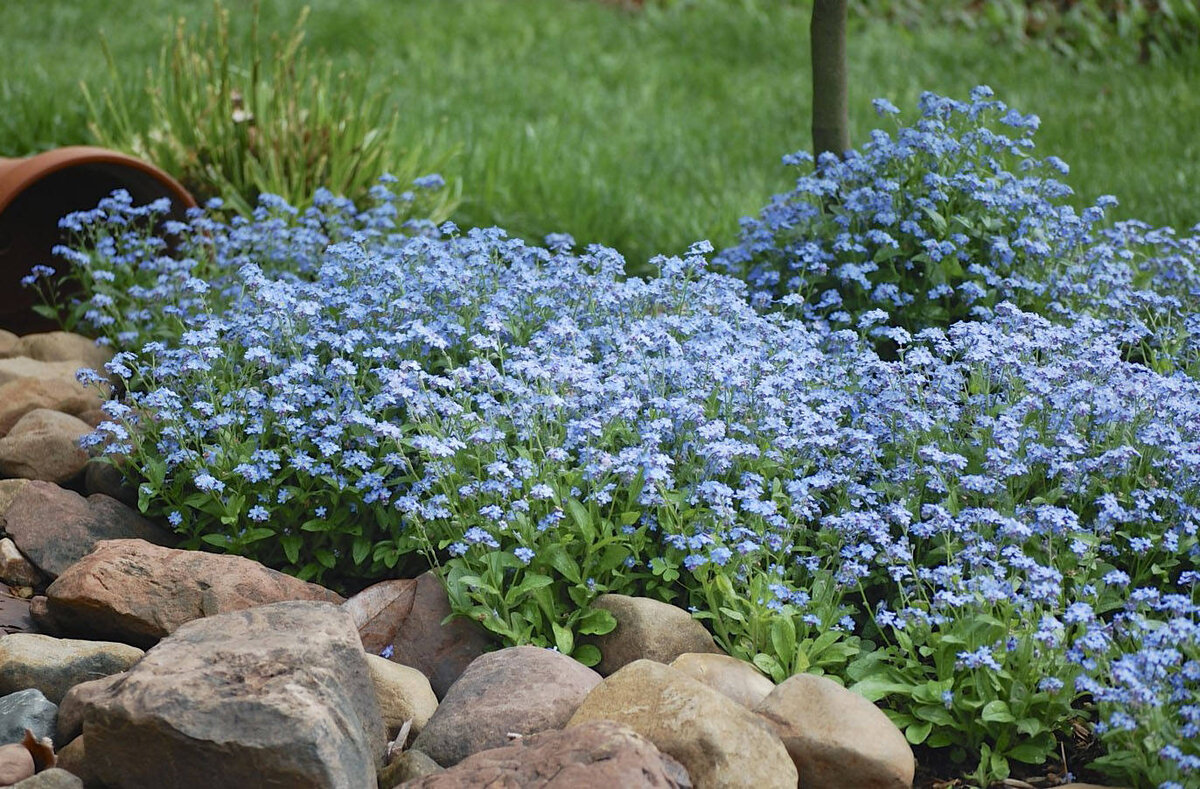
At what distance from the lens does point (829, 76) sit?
5.18 metres

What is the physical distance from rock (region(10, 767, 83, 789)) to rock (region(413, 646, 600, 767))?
74cm

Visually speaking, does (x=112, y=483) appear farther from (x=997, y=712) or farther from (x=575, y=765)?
(x=997, y=712)

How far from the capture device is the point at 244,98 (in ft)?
20.6

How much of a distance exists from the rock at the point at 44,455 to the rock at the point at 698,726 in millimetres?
2082

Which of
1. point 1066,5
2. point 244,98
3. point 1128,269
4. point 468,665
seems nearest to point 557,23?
point 1066,5

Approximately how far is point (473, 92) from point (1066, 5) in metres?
5.35

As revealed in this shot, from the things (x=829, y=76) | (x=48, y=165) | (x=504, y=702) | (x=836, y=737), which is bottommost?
(x=504, y=702)

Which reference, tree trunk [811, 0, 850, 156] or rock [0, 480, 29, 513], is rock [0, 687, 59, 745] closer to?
rock [0, 480, 29, 513]


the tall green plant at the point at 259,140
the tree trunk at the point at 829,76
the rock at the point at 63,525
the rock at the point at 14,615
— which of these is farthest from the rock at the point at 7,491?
the tree trunk at the point at 829,76

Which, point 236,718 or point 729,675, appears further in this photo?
point 729,675

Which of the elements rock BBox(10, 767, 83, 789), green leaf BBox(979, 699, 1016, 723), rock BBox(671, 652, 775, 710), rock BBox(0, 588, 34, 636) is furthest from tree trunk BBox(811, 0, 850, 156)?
rock BBox(10, 767, 83, 789)

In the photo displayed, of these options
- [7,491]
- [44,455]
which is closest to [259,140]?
[44,455]

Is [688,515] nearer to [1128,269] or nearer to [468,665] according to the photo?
[468,665]

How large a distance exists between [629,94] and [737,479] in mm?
5942
